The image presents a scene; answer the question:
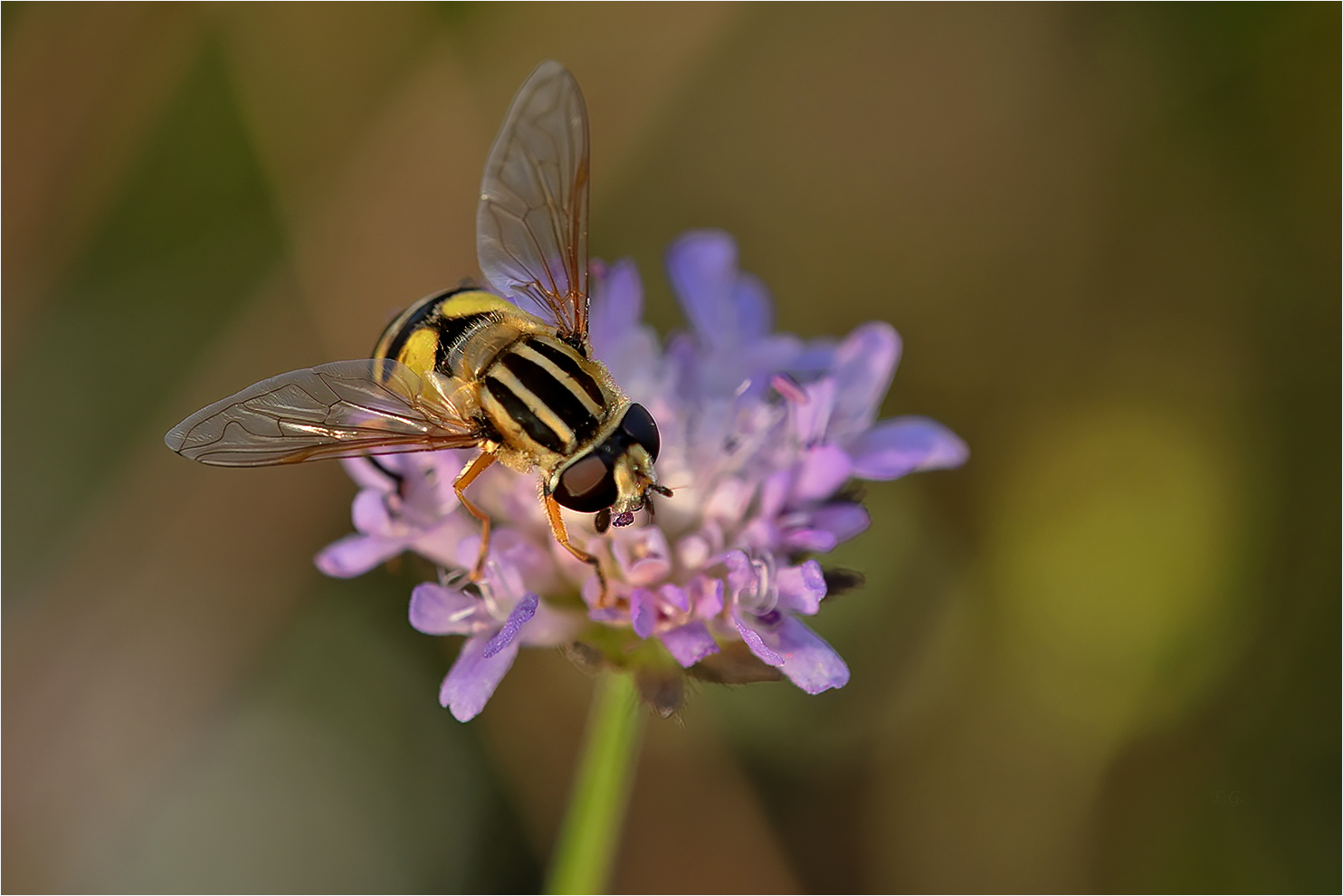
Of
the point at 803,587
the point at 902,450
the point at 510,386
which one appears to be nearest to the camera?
the point at 803,587

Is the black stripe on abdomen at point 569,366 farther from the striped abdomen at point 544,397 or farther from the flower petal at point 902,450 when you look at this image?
the flower petal at point 902,450

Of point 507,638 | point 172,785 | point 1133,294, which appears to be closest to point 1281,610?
point 1133,294

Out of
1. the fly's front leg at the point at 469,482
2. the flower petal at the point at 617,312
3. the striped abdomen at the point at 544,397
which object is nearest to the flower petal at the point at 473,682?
the fly's front leg at the point at 469,482

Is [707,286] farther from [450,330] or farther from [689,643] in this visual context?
[689,643]

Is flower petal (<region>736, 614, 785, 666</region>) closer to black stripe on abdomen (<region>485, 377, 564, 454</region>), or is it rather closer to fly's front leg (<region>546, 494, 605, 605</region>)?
fly's front leg (<region>546, 494, 605, 605</region>)

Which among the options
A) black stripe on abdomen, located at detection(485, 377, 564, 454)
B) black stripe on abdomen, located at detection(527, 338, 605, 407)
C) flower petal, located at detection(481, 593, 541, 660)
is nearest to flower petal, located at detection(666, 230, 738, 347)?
black stripe on abdomen, located at detection(527, 338, 605, 407)

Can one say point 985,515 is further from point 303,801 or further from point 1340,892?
point 303,801

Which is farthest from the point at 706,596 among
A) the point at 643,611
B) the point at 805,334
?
the point at 805,334
